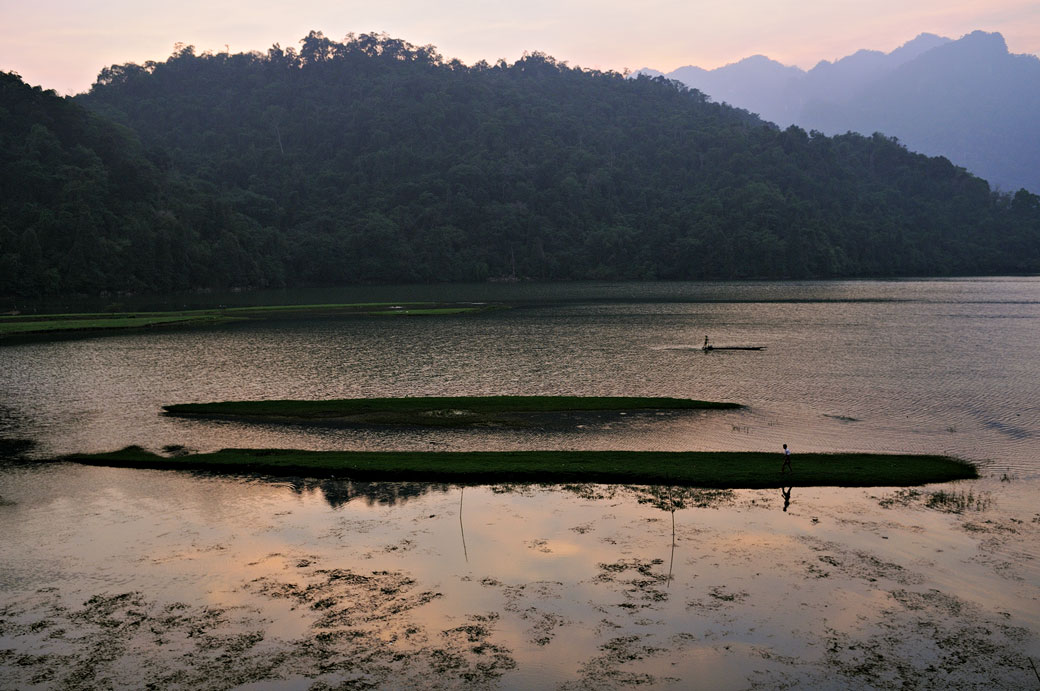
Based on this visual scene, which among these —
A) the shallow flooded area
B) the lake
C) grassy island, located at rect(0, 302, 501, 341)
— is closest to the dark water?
the lake

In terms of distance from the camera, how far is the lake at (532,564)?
54.8ft

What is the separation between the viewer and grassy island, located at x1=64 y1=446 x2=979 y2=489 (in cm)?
3019

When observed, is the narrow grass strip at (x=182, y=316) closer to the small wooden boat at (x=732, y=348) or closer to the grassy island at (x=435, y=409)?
the small wooden boat at (x=732, y=348)

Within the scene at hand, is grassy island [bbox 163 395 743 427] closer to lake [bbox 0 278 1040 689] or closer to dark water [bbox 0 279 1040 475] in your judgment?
lake [bbox 0 278 1040 689]

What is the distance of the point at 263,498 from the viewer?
95.3ft

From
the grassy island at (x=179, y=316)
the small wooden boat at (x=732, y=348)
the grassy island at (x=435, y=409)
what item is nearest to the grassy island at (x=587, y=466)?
the grassy island at (x=435, y=409)

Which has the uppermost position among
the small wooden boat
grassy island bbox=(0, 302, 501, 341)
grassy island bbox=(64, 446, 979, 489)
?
grassy island bbox=(0, 302, 501, 341)

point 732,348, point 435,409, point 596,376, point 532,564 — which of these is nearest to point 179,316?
point 596,376

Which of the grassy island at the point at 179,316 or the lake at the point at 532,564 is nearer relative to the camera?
the lake at the point at 532,564

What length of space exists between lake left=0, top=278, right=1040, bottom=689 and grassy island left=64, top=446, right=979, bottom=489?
1024 mm

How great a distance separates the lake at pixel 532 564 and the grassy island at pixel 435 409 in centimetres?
222

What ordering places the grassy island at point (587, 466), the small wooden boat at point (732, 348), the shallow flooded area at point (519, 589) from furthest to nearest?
1. the small wooden boat at point (732, 348)
2. the grassy island at point (587, 466)
3. the shallow flooded area at point (519, 589)

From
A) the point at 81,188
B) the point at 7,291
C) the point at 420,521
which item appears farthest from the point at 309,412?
the point at 81,188

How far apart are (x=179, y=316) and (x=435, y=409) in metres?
Result: 85.7
